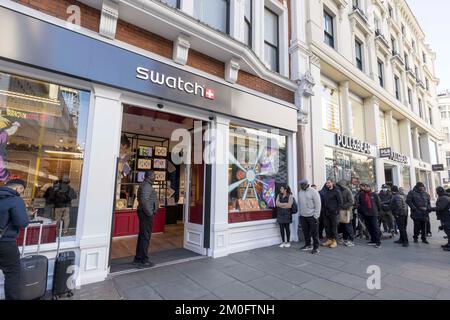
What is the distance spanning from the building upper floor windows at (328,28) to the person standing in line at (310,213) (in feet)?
24.6

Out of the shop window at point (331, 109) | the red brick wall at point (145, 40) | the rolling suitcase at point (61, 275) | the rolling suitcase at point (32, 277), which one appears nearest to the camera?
the rolling suitcase at point (32, 277)

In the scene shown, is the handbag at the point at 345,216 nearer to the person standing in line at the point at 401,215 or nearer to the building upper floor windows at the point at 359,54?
the person standing in line at the point at 401,215

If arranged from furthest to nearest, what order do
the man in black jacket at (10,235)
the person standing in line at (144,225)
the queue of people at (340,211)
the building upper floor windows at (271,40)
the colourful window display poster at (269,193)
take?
1. the building upper floor windows at (271,40)
2. the colourful window display poster at (269,193)
3. the queue of people at (340,211)
4. the person standing in line at (144,225)
5. the man in black jacket at (10,235)

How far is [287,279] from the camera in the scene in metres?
4.09

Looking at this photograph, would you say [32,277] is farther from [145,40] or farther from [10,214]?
[145,40]

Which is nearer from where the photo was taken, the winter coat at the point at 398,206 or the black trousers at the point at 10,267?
the black trousers at the point at 10,267

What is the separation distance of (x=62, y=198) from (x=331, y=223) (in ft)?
21.6

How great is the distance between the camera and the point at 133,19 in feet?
14.5

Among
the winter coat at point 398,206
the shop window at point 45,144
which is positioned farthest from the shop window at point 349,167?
the shop window at point 45,144

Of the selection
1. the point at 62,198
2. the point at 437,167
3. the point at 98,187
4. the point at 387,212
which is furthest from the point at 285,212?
the point at 437,167

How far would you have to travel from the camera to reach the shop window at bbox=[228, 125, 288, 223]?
20.4 ft

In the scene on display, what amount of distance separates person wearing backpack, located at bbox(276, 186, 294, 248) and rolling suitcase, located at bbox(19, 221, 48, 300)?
5143 millimetres

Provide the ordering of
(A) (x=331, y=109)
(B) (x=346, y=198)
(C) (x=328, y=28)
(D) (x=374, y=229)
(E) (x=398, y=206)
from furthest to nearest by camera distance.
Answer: (A) (x=331, y=109), (C) (x=328, y=28), (E) (x=398, y=206), (B) (x=346, y=198), (D) (x=374, y=229)

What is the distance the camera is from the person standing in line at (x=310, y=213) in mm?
5926
